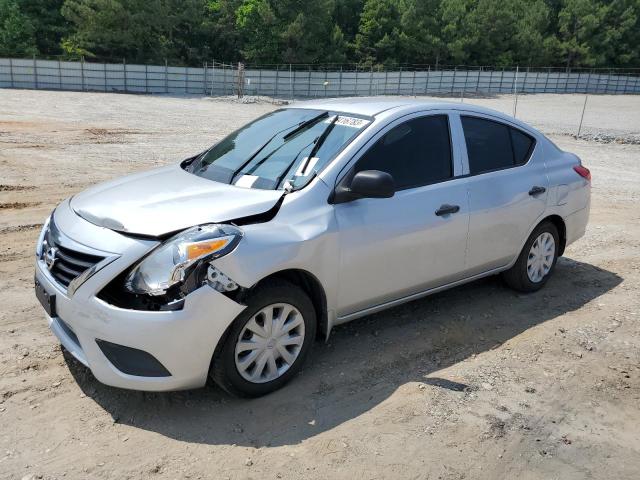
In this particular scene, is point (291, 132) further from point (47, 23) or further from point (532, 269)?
point (47, 23)

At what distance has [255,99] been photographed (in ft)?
124

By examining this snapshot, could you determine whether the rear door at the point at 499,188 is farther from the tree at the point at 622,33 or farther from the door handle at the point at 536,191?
the tree at the point at 622,33

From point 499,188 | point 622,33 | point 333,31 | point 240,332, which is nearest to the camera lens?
point 240,332

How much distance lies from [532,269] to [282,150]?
2.64m

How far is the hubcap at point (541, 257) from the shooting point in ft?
17.4

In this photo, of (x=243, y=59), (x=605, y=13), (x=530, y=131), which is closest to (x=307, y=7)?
(x=243, y=59)

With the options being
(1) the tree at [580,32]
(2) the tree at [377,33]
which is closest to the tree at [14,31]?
(2) the tree at [377,33]

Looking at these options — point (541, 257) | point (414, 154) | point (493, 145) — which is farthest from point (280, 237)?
point (541, 257)

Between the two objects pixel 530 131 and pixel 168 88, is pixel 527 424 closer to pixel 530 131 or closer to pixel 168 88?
pixel 530 131

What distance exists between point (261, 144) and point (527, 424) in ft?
8.46

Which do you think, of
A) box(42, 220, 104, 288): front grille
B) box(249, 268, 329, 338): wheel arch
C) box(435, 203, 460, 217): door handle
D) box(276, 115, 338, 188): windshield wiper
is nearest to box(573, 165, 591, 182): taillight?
box(435, 203, 460, 217): door handle

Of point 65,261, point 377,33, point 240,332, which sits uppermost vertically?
point 377,33

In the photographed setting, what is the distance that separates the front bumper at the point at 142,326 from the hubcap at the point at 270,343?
20cm

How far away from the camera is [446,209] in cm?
430
